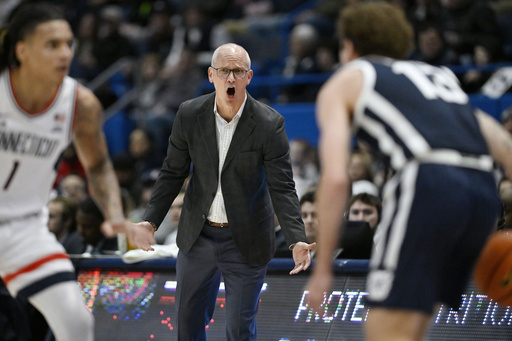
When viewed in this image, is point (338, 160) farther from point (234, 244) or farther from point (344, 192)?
point (234, 244)

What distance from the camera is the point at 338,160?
3180 millimetres

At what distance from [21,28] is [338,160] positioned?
1.80 meters

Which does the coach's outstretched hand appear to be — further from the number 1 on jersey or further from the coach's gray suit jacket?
the number 1 on jersey

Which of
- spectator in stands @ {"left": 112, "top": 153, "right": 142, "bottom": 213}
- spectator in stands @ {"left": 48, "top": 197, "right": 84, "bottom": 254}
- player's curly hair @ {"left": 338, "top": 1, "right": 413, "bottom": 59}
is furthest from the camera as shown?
spectator in stands @ {"left": 112, "top": 153, "right": 142, "bottom": 213}

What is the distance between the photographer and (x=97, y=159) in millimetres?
4219

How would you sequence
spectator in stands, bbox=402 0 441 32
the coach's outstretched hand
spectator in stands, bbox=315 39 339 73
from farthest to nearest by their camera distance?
spectator in stands, bbox=315 39 339 73, spectator in stands, bbox=402 0 441 32, the coach's outstretched hand

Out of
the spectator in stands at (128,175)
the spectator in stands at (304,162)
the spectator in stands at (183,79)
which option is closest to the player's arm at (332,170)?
the spectator in stands at (304,162)

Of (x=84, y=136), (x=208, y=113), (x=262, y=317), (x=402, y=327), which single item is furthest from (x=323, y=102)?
(x=262, y=317)

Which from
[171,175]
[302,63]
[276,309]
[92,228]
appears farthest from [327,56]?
[171,175]

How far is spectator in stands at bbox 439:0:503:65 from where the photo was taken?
10562 mm

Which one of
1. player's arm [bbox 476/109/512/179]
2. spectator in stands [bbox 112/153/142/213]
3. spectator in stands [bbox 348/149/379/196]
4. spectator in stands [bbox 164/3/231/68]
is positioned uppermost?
player's arm [bbox 476/109/512/179]

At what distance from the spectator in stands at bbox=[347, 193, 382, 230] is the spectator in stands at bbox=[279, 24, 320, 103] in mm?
4611

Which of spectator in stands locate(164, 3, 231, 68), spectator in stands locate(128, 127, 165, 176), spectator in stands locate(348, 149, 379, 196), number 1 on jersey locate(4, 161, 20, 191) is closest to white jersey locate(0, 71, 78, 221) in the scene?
number 1 on jersey locate(4, 161, 20, 191)

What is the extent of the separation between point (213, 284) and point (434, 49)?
631 centimetres
